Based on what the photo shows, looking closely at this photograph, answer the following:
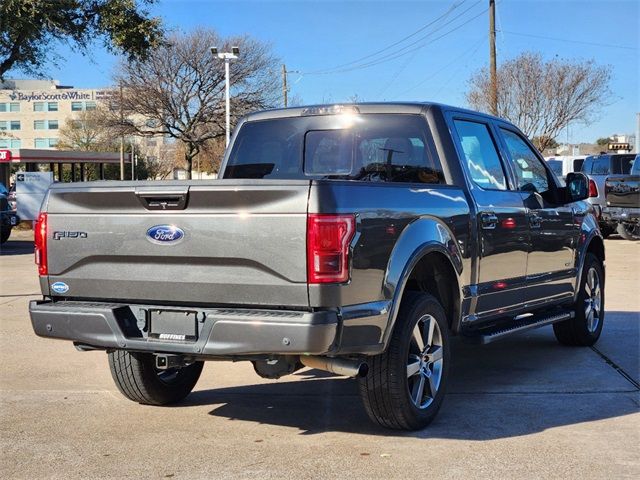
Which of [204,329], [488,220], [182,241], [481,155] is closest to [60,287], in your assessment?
[182,241]

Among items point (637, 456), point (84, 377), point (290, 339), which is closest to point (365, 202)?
point (290, 339)

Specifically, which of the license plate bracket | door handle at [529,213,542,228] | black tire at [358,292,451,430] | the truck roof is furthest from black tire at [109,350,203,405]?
door handle at [529,213,542,228]

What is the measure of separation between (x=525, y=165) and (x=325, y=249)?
10.7ft

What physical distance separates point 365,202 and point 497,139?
2.43 m

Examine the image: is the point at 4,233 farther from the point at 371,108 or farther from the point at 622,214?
the point at 371,108

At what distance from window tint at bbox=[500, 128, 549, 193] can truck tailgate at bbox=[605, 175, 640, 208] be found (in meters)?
11.7

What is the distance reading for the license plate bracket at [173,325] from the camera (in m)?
4.43

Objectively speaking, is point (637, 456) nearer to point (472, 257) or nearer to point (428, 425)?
point (428, 425)

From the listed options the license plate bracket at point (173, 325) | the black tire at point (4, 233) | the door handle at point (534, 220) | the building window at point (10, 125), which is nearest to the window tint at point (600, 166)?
the black tire at point (4, 233)

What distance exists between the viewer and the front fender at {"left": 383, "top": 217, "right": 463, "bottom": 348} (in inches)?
179

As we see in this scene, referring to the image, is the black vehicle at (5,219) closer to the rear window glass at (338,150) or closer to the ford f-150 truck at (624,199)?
the ford f-150 truck at (624,199)

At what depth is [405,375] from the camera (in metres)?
4.72

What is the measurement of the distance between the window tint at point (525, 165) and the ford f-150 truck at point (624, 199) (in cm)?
1173

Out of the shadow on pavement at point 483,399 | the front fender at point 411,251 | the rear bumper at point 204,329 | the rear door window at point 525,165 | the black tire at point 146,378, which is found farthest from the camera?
the rear door window at point 525,165
